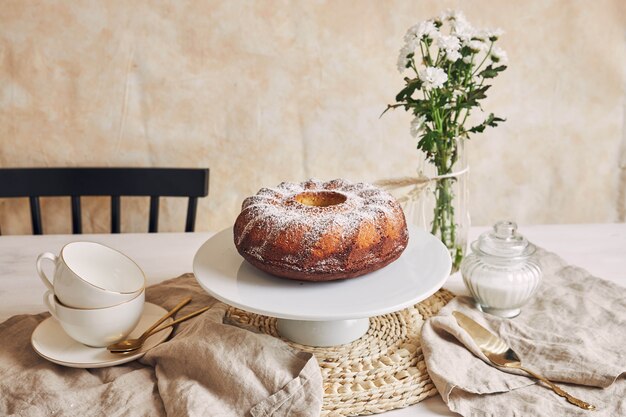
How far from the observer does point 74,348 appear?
3.28 feet

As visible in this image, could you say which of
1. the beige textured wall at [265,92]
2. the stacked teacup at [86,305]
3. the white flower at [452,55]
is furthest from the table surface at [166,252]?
the white flower at [452,55]

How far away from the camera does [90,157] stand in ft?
5.84

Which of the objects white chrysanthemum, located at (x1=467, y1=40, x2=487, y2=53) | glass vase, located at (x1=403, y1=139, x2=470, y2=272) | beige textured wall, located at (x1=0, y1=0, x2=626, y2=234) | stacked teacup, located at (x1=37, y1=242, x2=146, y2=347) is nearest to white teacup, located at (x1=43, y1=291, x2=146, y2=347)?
stacked teacup, located at (x1=37, y1=242, x2=146, y2=347)

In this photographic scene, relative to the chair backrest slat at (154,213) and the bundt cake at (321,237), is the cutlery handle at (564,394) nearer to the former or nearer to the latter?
the bundt cake at (321,237)

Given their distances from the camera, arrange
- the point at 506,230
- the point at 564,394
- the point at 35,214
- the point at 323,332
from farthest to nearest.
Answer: the point at 35,214, the point at 506,230, the point at 323,332, the point at 564,394

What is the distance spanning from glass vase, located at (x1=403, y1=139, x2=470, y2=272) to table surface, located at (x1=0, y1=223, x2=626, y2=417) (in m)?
0.10

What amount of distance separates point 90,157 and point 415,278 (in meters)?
1.12

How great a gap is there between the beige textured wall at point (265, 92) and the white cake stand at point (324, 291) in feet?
2.44

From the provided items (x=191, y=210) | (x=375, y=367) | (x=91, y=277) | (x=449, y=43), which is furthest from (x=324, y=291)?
(x=191, y=210)

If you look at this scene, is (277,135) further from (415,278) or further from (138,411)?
(138,411)

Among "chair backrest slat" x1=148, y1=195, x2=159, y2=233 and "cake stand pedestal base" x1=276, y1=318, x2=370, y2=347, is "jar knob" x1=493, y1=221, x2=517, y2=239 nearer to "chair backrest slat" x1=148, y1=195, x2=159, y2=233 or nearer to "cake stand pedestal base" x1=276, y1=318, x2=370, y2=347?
"cake stand pedestal base" x1=276, y1=318, x2=370, y2=347

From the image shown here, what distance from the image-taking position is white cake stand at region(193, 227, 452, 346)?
0.90m

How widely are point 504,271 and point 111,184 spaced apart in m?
1.04

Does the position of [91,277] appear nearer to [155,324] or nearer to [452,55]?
[155,324]
